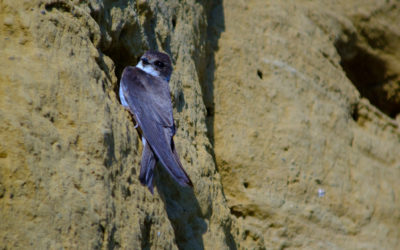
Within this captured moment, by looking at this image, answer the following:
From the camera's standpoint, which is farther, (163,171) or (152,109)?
(163,171)

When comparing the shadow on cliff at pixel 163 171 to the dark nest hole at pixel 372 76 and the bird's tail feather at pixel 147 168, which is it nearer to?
the bird's tail feather at pixel 147 168

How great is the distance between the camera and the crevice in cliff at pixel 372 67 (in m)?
5.57

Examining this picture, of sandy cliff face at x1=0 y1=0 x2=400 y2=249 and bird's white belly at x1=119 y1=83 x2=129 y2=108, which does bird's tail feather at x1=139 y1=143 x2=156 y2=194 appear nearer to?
sandy cliff face at x1=0 y1=0 x2=400 y2=249

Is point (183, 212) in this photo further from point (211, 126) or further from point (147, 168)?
point (211, 126)

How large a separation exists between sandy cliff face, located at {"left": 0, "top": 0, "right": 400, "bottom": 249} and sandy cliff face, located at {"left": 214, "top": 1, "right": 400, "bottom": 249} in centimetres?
1

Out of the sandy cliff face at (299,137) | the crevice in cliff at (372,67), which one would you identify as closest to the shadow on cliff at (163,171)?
the sandy cliff face at (299,137)

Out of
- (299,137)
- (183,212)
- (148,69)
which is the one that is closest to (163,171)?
(183,212)

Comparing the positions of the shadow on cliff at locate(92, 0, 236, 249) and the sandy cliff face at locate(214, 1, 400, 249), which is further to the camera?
the sandy cliff face at locate(214, 1, 400, 249)

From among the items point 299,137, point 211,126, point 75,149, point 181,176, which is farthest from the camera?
point 299,137

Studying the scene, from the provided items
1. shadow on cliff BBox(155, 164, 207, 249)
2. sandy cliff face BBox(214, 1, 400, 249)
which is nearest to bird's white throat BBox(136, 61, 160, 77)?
shadow on cliff BBox(155, 164, 207, 249)

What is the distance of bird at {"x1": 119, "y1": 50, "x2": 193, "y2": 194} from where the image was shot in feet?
9.14

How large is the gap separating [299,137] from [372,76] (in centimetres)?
205

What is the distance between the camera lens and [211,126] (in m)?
4.13

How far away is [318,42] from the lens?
196 inches
